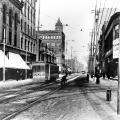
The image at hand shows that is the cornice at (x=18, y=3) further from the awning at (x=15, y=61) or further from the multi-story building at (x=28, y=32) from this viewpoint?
the awning at (x=15, y=61)

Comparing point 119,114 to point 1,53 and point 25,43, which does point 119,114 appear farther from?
point 25,43

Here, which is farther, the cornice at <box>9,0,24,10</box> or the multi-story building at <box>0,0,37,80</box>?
the cornice at <box>9,0,24,10</box>

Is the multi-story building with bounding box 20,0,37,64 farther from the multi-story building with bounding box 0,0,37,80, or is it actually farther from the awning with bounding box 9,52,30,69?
the awning with bounding box 9,52,30,69

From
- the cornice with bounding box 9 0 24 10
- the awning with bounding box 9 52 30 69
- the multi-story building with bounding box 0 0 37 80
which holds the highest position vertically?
the cornice with bounding box 9 0 24 10

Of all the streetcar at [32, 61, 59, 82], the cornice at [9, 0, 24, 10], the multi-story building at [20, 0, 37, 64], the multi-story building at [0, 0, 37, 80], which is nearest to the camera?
the streetcar at [32, 61, 59, 82]

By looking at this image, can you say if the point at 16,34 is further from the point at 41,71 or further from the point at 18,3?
the point at 41,71

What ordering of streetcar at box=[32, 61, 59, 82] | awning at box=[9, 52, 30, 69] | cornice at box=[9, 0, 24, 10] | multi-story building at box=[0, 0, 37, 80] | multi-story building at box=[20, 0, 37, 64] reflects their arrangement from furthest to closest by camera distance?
multi-story building at box=[20, 0, 37, 64] < cornice at box=[9, 0, 24, 10] < awning at box=[9, 52, 30, 69] < multi-story building at box=[0, 0, 37, 80] < streetcar at box=[32, 61, 59, 82]

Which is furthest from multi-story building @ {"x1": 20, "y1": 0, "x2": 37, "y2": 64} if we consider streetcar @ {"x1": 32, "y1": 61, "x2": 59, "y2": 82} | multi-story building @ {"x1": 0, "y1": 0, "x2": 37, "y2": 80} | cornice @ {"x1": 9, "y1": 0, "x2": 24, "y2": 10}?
streetcar @ {"x1": 32, "y1": 61, "x2": 59, "y2": 82}

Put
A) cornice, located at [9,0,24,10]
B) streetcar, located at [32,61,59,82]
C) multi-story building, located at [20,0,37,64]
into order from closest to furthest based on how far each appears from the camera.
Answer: streetcar, located at [32,61,59,82] → cornice, located at [9,0,24,10] → multi-story building, located at [20,0,37,64]

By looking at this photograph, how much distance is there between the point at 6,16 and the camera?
42.2 metres

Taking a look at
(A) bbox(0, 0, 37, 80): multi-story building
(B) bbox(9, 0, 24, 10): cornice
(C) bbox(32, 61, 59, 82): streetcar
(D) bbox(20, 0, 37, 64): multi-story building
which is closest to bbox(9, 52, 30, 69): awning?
(A) bbox(0, 0, 37, 80): multi-story building

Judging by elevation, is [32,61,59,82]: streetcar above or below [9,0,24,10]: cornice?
below

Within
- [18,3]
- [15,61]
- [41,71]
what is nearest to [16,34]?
[18,3]

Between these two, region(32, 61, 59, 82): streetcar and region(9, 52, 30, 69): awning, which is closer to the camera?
region(32, 61, 59, 82): streetcar
